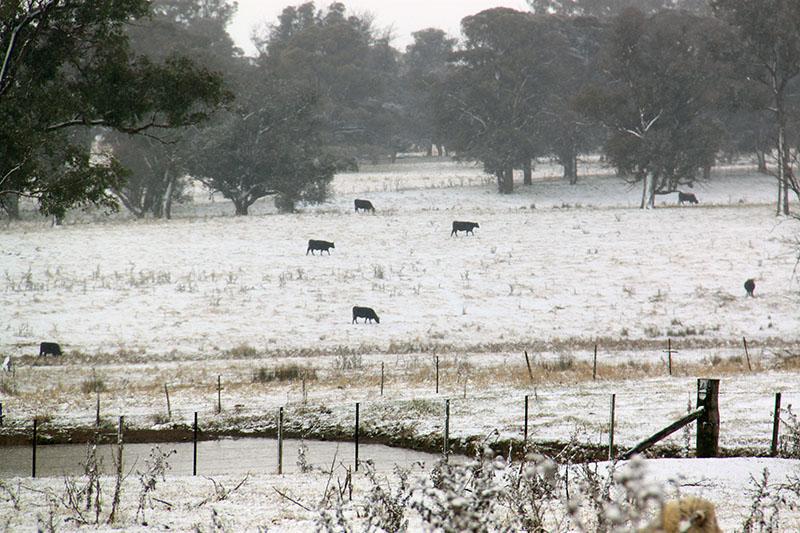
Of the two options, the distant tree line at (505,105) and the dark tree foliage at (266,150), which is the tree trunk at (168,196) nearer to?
the distant tree line at (505,105)

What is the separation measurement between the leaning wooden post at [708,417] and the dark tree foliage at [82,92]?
35.5 feet

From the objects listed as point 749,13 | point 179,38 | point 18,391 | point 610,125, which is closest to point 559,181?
point 610,125

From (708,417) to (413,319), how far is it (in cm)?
2139

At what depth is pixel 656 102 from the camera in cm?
5975

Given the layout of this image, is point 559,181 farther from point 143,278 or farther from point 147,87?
point 147,87

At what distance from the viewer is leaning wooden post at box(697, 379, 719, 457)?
11.9m

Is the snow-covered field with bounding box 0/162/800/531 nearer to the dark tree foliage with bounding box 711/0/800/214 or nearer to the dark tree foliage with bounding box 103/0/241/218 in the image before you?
the dark tree foliage with bounding box 711/0/800/214

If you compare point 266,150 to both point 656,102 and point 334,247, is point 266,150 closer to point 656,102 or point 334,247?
point 334,247

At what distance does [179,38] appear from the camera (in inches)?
2707

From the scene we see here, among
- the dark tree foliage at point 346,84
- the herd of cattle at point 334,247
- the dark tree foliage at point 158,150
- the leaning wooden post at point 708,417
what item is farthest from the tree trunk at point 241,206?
the leaning wooden post at point 708,417

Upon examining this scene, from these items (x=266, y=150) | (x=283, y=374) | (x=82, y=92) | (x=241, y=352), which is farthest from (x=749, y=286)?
(x=266, y=150)

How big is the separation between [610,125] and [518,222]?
13873mm

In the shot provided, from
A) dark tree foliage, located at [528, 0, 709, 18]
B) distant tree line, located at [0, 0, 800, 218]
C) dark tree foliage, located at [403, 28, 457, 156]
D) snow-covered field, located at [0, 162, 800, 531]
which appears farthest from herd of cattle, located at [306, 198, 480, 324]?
dark tree foliage, located at [528, 0, 709, 18]

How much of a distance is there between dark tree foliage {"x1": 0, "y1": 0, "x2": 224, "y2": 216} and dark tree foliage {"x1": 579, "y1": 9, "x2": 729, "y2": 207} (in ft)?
146
